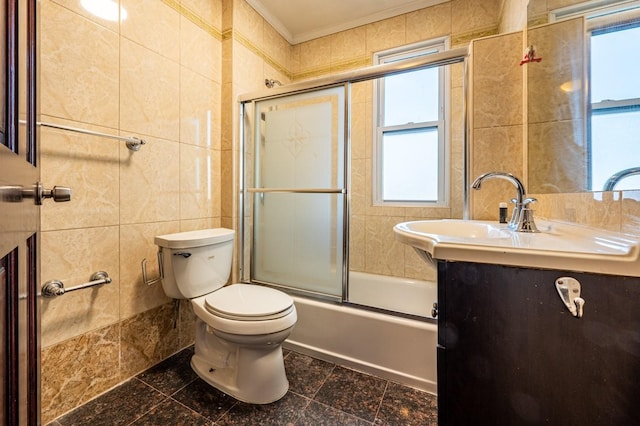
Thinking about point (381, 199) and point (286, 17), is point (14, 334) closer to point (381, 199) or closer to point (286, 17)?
point (381, 199)

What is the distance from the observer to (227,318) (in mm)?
1253

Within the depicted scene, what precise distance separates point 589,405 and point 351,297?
3.97ft

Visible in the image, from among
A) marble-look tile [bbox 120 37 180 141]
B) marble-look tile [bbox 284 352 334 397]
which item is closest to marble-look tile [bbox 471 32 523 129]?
marble-look tile [bbox 284 352 334 397]

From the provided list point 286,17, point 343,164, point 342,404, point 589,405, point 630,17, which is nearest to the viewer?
point 589,405

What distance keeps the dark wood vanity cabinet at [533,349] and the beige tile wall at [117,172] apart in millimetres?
1482

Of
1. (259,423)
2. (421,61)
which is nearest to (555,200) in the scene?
(421,61)

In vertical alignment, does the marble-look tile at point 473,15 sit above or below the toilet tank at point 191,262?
above

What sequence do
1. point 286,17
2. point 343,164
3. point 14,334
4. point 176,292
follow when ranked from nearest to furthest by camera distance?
point 14,334 < point 176,292 < point 343,164 < point 286,17

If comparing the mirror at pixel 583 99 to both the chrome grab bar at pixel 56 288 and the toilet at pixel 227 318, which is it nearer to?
the toilet at pixel 227 318

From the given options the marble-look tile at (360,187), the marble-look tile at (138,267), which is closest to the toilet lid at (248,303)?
the marble-look tile at (138,267)

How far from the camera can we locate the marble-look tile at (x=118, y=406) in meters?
1.19

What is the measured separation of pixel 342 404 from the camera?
1.30 m

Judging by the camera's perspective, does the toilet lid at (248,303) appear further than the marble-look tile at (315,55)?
No

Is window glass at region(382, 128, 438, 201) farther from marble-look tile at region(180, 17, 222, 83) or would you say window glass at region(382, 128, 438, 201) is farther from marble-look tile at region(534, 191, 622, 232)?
marble-look tile at region(180, 17, 222, 83)
